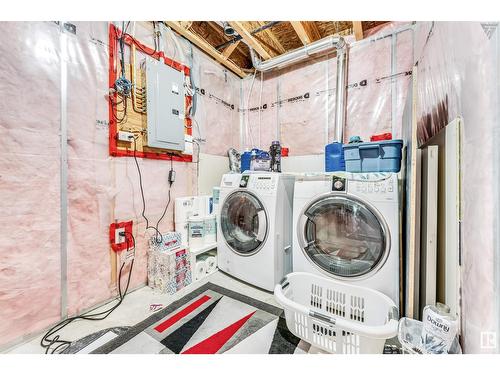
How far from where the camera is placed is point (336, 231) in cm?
166

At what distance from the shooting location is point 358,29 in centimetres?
228

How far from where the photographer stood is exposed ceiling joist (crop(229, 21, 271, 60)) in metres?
2.14

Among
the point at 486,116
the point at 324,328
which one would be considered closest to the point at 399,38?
the point at 486,116

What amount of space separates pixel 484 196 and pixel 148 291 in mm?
2275

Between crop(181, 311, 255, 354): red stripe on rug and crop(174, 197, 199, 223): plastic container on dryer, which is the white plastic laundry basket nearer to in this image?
crop(181, 311, 255, 354): red stripe on rug

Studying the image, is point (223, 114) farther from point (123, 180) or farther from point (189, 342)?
point (189, 342)

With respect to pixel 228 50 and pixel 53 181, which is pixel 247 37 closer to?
pixel 228 50

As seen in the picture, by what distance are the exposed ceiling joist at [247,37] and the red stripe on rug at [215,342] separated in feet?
8.78

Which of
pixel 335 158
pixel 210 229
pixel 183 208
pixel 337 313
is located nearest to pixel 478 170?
pixel 337 313

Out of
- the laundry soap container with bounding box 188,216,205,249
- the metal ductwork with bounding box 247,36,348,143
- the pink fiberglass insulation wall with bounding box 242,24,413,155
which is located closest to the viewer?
the laundry soap container with bounding box 188,216,205,249

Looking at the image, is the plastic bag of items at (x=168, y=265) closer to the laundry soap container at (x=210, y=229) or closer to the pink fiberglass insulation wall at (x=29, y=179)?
the laundry soap container at (x=210, y=229)

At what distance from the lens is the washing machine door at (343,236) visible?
1.39m

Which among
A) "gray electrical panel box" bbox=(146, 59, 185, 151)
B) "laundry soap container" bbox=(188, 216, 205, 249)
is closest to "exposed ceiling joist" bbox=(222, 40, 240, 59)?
"gray electrical panel box" bbox=(146, 59, 185, 151)

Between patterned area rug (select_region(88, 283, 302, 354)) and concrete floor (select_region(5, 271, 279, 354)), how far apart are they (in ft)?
0.29
